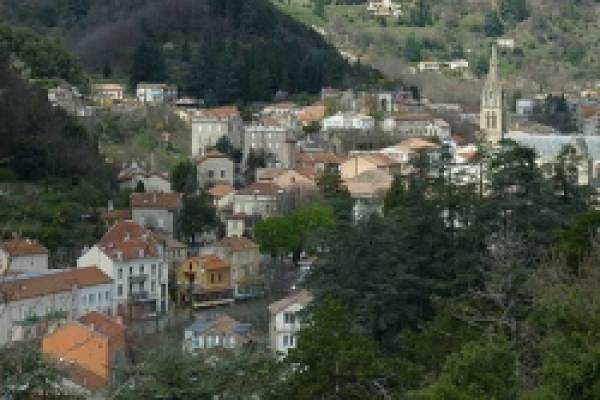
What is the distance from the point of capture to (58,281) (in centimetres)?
3500

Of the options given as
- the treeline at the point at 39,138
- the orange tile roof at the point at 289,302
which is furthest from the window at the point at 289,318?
the treeline at the point at 39,138

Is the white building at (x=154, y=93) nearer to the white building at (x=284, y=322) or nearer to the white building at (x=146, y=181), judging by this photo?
the white building at (x=146, y=181)

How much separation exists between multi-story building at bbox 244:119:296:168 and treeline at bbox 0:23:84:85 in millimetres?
7955

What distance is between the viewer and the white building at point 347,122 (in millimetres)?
64375

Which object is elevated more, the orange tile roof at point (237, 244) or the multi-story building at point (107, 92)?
the multi-story building at point (107, 92)

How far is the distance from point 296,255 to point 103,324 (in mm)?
13649

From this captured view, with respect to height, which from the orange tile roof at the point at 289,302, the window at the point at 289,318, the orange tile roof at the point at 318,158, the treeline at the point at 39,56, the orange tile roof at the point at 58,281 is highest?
the treeline at the point at 39,56

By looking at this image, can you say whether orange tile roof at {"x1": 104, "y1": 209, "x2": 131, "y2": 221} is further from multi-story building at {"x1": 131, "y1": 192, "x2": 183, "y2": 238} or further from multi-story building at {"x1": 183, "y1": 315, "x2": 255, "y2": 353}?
multi-story building at {"x1": 183, "y1": 315, "x2": 255, "y2": 353}

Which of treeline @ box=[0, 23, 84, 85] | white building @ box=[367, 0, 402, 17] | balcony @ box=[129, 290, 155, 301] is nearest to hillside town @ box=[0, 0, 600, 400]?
balcony @ box=[129, 290, 155, 301]

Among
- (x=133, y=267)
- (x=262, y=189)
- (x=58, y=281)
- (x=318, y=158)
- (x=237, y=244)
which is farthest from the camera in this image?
(x=318, y=158)

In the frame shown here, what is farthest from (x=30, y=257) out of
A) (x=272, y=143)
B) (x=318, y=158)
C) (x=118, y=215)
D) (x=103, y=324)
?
(x=272, y=143)

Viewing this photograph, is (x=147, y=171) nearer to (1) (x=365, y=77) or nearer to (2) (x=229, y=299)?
(2) (x=229, y=299)

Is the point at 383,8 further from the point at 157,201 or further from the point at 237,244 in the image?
the point at 237,244

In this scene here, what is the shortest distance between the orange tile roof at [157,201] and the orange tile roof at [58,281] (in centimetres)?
739
